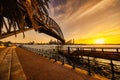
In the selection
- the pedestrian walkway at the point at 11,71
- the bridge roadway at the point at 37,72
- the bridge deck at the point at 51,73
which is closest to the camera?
the pedestrian walkway at the point at 11,71

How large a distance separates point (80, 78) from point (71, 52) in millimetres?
21479

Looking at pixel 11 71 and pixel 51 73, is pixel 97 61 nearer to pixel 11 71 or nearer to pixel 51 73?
pixel 51 73

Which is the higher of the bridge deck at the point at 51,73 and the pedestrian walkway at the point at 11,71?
the pedestrian walkway at the point at 11,71

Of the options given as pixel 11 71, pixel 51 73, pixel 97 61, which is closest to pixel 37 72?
pixel 51 73

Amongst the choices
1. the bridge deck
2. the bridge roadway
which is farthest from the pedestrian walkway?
the bridge deck

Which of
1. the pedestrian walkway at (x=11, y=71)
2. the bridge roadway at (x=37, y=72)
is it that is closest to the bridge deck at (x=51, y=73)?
the bridge roadway at (x=37, y=72)

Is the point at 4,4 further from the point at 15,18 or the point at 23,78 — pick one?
the point at 23,78

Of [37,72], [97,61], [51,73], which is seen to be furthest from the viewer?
[97,61]

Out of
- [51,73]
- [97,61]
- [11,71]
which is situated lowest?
[51,73]

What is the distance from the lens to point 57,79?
655 centimetres

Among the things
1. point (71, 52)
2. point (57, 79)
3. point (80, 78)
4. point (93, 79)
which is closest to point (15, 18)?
point (57, 79)

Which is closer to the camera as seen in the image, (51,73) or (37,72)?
(51,73)

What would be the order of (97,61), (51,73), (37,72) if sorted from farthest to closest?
(97,61)
(37,72)
(51,73)

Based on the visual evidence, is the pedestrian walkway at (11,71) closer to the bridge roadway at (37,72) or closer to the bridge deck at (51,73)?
the bridge roadway at (37,72)
